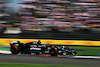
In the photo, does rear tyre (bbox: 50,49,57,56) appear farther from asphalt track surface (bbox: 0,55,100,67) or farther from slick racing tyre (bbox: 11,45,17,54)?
slick racing tyre (bbox: 11,45,17,54)

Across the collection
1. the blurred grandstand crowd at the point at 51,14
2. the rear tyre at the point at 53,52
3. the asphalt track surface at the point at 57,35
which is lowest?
the rear tyre at the point at 53,52

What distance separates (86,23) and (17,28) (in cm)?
362

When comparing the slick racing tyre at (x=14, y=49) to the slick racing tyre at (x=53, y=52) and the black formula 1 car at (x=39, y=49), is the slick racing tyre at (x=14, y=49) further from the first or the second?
the slick racing tyre at (x=53, y=52)

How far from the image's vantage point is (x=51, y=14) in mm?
9883

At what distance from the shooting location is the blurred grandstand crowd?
9.38 metres

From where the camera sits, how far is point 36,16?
32.6 feet

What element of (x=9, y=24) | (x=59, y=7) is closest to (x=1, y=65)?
(x=9, y=24)

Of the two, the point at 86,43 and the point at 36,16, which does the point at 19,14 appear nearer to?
Answer: the point at 36,16

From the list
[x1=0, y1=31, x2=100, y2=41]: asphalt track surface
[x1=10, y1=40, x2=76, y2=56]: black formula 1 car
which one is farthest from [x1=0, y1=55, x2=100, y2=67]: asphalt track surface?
[x1=0, y1=31, x2=100, y2=41]: asphalt track surface

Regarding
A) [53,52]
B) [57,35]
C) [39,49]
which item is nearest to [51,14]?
[57,35]

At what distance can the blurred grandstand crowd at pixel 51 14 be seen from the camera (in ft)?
30.8

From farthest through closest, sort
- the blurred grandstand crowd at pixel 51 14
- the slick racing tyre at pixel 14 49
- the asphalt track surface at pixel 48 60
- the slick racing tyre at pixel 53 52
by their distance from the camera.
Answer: the blurred grandstand crowd at pixel 51 14 → the slick racing tyre at pixel 14 49 → the slick racing tyre at pixel 53 52 → the asphalt track surface at pixel 48 60

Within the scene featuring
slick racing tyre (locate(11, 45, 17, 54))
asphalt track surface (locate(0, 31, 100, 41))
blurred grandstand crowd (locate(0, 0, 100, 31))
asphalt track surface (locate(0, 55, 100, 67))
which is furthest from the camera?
blurred grandstand crowd (locate(0, 0, 100, 31))

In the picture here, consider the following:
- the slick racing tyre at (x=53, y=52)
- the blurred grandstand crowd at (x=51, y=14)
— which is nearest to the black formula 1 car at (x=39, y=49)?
the slick racing tyre at (x=53, y=52)
